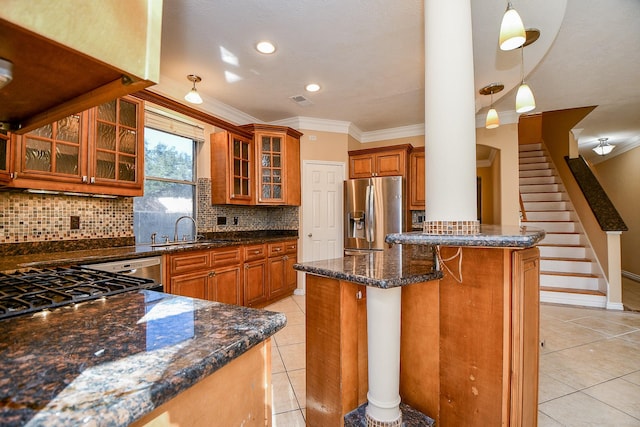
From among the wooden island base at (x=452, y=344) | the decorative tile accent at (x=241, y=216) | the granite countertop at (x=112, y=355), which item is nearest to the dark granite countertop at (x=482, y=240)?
the wooden island base at (x=452, y=344)

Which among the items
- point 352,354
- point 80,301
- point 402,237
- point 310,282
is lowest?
point 352,354

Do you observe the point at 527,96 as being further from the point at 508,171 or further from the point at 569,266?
the point at 569,266

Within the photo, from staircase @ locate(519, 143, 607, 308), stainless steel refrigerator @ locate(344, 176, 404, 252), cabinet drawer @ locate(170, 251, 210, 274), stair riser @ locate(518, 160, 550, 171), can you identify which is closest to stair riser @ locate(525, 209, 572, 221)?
staircase @ locate(519, 143, 607, 308)

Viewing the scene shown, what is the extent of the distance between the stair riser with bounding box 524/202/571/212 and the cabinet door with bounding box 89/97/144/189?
6072 mm

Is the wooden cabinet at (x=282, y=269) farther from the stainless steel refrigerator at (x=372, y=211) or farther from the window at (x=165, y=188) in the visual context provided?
the window at (x=165, y=188)

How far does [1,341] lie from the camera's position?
1.93 feet

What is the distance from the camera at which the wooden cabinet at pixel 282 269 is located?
3.86m

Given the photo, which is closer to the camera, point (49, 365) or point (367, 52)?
point (49, 365)

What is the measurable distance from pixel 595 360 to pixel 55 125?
4500 millimetres

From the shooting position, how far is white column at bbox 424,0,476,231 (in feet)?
5.02

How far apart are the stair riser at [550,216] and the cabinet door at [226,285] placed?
16.4 ft

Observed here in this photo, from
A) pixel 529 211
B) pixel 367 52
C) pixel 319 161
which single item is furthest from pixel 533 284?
pixel 529 211

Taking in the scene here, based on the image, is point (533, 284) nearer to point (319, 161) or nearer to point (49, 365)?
point (49, 365)

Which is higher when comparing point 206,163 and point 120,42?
point 206,163
